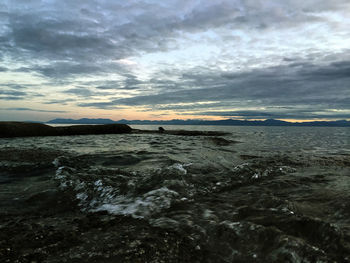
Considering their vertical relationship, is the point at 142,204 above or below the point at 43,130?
below

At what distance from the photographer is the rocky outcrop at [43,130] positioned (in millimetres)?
19312

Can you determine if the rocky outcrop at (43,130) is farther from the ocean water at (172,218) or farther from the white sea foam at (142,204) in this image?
the white sea foam at (142,204)

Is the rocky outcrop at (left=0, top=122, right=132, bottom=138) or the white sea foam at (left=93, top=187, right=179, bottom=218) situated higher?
the rocky outcrop at (left=0, top=122, right=132, bottom=138)

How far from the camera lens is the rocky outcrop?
19.3 metres

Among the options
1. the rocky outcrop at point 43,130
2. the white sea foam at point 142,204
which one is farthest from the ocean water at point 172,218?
the rocky outcrop at point 43,130

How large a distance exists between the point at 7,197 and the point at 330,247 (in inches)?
225

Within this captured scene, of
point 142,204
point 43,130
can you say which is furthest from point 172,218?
point 43,130

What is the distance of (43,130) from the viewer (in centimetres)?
2175

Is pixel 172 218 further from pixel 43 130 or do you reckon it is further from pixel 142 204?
pixel 43 130

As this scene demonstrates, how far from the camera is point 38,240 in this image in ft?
8.48

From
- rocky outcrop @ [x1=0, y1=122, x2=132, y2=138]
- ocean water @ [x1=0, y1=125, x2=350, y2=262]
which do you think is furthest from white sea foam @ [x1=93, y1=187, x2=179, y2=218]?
rocky outcrop @ [x1=0, y1=122, x2=132, y2=138]

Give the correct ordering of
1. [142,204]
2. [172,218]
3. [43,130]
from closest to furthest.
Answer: [172,218], [142,204], [43,130]

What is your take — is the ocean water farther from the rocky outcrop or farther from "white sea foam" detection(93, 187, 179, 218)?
the rocky outcrop

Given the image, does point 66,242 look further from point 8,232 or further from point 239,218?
point 239,218
